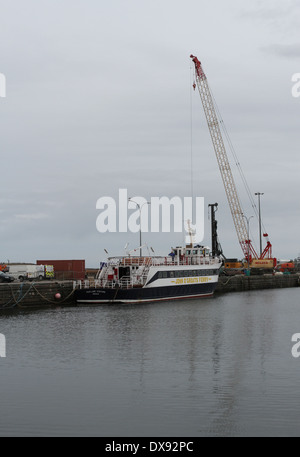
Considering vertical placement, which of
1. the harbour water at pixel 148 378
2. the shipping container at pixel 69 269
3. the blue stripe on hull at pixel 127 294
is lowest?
the harbour water at pixel 148 378

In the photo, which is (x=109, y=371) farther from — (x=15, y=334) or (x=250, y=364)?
(x=15, y=334)

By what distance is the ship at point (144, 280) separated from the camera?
7225cm

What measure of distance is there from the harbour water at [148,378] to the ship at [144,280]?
641 inches

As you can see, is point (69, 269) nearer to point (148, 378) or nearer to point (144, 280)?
point (144, 280)

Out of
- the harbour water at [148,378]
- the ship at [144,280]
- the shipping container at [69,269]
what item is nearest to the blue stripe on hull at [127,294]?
the ship at [144,280]

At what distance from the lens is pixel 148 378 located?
30438mm

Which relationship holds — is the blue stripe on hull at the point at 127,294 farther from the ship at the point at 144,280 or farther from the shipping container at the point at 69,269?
the shipping container at the point at 69,269

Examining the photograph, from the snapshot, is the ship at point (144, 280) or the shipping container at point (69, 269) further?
the shipping container at point (69, 269)

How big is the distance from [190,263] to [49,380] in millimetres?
58443

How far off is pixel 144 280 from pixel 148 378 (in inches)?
1809

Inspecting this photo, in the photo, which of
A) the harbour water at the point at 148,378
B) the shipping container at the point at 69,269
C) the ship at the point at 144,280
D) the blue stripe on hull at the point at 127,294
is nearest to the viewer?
the harbour water at the point at 148,378

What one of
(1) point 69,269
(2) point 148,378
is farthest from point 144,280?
(2) point 148,378

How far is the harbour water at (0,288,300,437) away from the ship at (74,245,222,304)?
16293 millimetres
